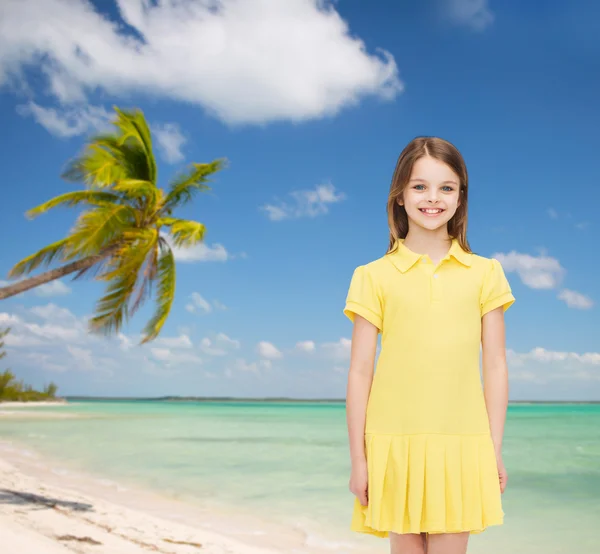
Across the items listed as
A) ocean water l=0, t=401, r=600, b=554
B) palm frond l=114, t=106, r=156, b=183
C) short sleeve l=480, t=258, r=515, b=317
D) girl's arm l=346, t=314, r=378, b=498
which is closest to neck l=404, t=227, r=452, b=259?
short sleeve l=480, t=258, r=515, b=317

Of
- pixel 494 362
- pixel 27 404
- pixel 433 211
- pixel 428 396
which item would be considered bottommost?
pixel 27 404

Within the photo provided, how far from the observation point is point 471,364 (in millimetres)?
1852

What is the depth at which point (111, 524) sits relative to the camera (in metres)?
6.21

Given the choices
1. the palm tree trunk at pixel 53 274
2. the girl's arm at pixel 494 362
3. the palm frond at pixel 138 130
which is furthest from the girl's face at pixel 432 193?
the palm frond at pixel 138 130

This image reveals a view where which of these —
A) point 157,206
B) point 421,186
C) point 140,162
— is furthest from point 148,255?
point 421,186

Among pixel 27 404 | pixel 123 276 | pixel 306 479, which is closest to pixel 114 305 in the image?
pixel 123 276

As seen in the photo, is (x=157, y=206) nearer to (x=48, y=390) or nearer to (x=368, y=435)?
(x=368, y=435)

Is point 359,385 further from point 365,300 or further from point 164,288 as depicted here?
point 164,288

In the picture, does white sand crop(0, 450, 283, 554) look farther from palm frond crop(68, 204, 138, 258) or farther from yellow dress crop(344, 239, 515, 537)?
yellow dress crop(344, 239, 515, 537)

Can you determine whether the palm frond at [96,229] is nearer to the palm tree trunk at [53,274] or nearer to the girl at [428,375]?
the palm tree trunk at [53,274]

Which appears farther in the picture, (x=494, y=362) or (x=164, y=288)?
(x=164, y=288)

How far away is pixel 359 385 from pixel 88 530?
4702 mm

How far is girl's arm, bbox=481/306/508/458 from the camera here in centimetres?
187

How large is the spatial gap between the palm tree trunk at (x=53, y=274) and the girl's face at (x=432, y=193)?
621 centimetres
